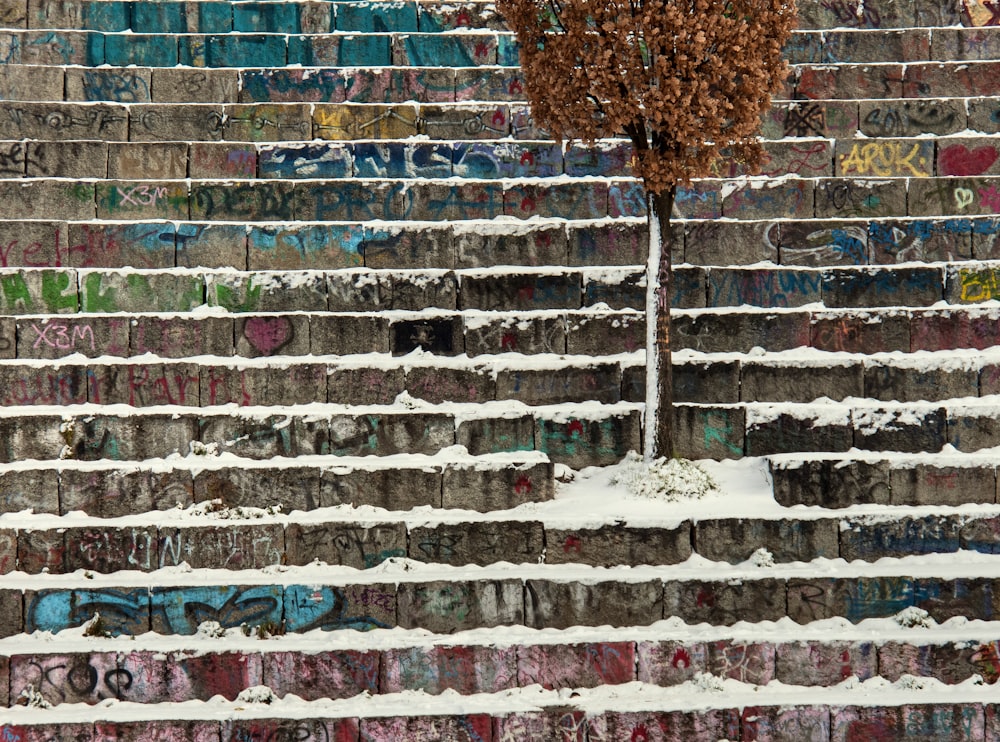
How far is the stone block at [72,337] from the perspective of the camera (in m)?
10.7

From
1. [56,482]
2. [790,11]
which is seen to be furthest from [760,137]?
[56,482]

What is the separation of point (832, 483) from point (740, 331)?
2.05m

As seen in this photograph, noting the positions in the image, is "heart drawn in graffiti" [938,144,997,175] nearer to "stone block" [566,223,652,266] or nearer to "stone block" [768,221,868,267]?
"stone block" [768,221,868,267]

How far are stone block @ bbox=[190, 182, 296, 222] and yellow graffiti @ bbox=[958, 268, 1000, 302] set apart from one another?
7.10m

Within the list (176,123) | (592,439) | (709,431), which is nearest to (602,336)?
(592,439)

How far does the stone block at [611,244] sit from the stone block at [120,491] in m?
4.66

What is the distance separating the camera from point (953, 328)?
1074cm

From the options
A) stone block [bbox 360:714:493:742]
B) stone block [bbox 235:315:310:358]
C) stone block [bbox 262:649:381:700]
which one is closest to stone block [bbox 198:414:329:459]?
stone block [bbox 235:315:310:358]

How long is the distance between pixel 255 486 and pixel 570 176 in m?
5.66

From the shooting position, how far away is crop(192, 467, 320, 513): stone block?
945 centimetres

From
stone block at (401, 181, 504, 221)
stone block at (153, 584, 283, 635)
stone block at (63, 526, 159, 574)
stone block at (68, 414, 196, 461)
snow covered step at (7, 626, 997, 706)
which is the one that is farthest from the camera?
stone block at (401, 181, 504, 221)

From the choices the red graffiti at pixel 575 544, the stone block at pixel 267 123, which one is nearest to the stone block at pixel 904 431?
the red graffiti at pixel 575 544

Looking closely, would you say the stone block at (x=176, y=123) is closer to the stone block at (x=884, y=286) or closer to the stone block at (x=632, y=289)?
the stone block at (x=632, y=289)

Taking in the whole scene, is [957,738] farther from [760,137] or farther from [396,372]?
[760,137]
